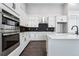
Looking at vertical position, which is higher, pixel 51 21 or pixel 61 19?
pixel 61 19

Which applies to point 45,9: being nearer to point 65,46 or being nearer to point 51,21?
point 51,21

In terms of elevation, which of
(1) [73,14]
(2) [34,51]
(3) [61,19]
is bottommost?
(2) [34,51]

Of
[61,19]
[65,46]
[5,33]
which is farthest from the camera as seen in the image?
[61,19]

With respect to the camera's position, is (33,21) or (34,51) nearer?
(34,51)

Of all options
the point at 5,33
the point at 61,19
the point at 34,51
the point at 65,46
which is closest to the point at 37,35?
the point at 61,19

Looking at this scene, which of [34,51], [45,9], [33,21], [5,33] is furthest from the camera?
[45,9]

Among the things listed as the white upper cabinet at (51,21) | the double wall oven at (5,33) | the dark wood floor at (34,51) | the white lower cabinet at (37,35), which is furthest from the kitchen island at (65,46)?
the white upper cabinet at (51,21)

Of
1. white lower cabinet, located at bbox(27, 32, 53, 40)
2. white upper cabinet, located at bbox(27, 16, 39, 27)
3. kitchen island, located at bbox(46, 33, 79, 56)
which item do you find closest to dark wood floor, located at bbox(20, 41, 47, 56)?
kitchen island, located at bbox(46, 33, 79, 56)

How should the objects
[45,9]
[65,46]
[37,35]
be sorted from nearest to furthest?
1. [65,46]
2. [37,35]
3. [45,9]

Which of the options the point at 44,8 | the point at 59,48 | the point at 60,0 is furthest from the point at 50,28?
the point at 60,0

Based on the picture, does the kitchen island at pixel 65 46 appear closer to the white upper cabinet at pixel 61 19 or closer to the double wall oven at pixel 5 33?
the double wall oven at pixel 5 33

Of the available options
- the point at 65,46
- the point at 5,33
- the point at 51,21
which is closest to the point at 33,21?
the point at 51,21

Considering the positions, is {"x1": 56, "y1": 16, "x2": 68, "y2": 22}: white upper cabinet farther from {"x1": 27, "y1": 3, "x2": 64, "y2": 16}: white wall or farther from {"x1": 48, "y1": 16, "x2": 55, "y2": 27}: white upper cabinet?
{"x1": 27, "y1": 3, "x2": 64, "y2": 16}: white wall

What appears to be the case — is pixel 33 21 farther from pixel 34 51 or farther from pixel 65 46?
pixel 65 46
